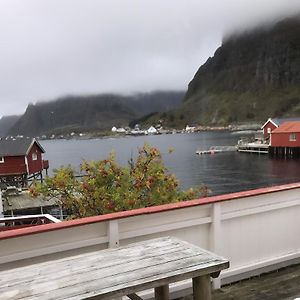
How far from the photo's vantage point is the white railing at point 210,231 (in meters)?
3.67

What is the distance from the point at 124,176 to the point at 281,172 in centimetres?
6088

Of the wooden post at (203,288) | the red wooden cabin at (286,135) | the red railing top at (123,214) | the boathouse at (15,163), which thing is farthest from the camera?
the red wooden cabin at (286,135)

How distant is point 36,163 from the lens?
5234 centimetres

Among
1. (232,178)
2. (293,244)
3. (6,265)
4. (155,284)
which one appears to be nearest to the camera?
(155,284)

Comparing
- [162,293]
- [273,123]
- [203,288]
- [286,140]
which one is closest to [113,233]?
[162,293]

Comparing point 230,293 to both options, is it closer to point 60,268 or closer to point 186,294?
point 186,294

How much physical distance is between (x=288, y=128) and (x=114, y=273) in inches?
3613

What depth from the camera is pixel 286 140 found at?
88125mm

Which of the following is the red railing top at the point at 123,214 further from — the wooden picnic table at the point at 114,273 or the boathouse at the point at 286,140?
the boathouse at the point at 286,140

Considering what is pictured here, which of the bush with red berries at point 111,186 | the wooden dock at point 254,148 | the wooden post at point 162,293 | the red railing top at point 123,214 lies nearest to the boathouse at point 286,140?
the wooden dock at point 254,148

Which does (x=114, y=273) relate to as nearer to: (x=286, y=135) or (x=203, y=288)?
(x=203, y=288)

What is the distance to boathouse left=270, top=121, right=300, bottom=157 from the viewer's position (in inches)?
3377

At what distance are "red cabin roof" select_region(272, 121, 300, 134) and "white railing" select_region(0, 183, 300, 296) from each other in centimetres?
8457

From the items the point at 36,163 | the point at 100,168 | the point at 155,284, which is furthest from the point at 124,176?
the point at 36,163
